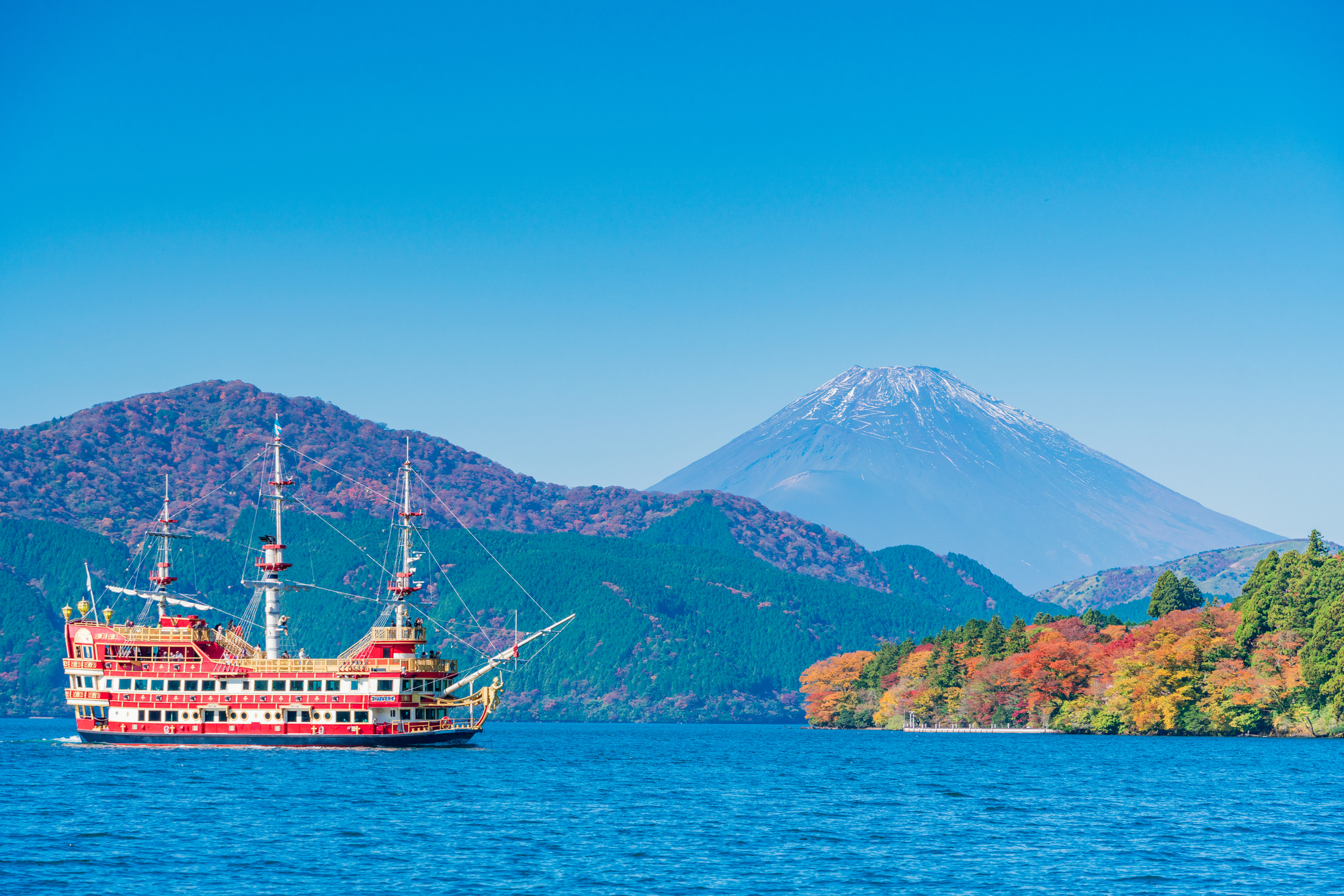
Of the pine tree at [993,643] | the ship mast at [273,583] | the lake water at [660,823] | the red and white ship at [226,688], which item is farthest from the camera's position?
the pine tree at [993,643]

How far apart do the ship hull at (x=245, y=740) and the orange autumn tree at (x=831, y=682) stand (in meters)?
85.4

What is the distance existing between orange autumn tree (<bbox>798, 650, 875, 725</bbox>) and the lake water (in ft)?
251

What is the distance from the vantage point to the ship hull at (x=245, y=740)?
97000 mm

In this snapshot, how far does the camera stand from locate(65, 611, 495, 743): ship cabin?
3816 inches

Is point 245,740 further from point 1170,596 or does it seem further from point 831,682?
point 1170,596

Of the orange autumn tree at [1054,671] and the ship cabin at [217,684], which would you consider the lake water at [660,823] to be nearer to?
the ship cabin at [217,684]

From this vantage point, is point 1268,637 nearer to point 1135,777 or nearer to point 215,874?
point 1135,777

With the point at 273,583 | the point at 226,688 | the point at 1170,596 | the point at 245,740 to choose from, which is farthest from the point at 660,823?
the point at 1170,596

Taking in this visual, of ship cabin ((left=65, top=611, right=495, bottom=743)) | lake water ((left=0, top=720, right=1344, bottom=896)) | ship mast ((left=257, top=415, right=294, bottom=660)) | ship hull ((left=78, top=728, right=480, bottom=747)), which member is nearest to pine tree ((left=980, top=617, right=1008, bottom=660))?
lake water ((left=0, top=720, right=1344, bottom=896))

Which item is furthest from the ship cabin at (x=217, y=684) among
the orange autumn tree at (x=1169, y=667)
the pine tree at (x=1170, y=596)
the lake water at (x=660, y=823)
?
the pine tree at (x=1170, y=596)

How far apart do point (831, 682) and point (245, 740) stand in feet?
309

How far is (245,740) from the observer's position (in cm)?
9706

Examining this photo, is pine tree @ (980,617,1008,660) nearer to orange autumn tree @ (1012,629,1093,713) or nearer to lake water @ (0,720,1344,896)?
orange autumn tree @ (1012,629,1093,713)

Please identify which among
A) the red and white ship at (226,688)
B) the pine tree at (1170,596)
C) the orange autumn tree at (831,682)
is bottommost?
the orange autumn tree at (831,682)
